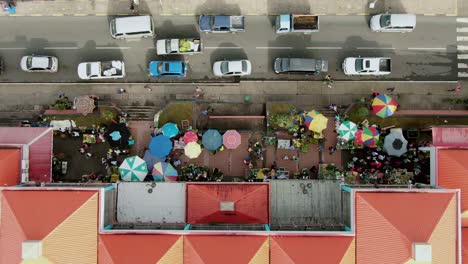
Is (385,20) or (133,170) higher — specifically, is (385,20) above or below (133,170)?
above

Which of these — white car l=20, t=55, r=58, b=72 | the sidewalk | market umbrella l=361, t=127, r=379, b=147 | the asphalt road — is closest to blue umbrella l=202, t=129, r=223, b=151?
the asphalt road

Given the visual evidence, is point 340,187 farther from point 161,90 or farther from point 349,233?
point 161,90

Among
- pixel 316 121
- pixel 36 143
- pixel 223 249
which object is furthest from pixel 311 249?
pixel 36 143

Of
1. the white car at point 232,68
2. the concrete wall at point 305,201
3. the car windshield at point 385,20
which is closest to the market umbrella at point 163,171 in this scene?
the concrete wall at point 305,201

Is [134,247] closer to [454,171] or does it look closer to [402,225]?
[402,225]

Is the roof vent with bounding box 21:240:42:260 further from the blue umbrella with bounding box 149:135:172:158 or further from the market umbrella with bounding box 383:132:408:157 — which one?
the market umbrella with bounding box 383:132:408:157

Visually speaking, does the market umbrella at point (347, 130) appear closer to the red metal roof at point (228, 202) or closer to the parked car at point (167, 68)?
the red metal roof at point (228, 202)
